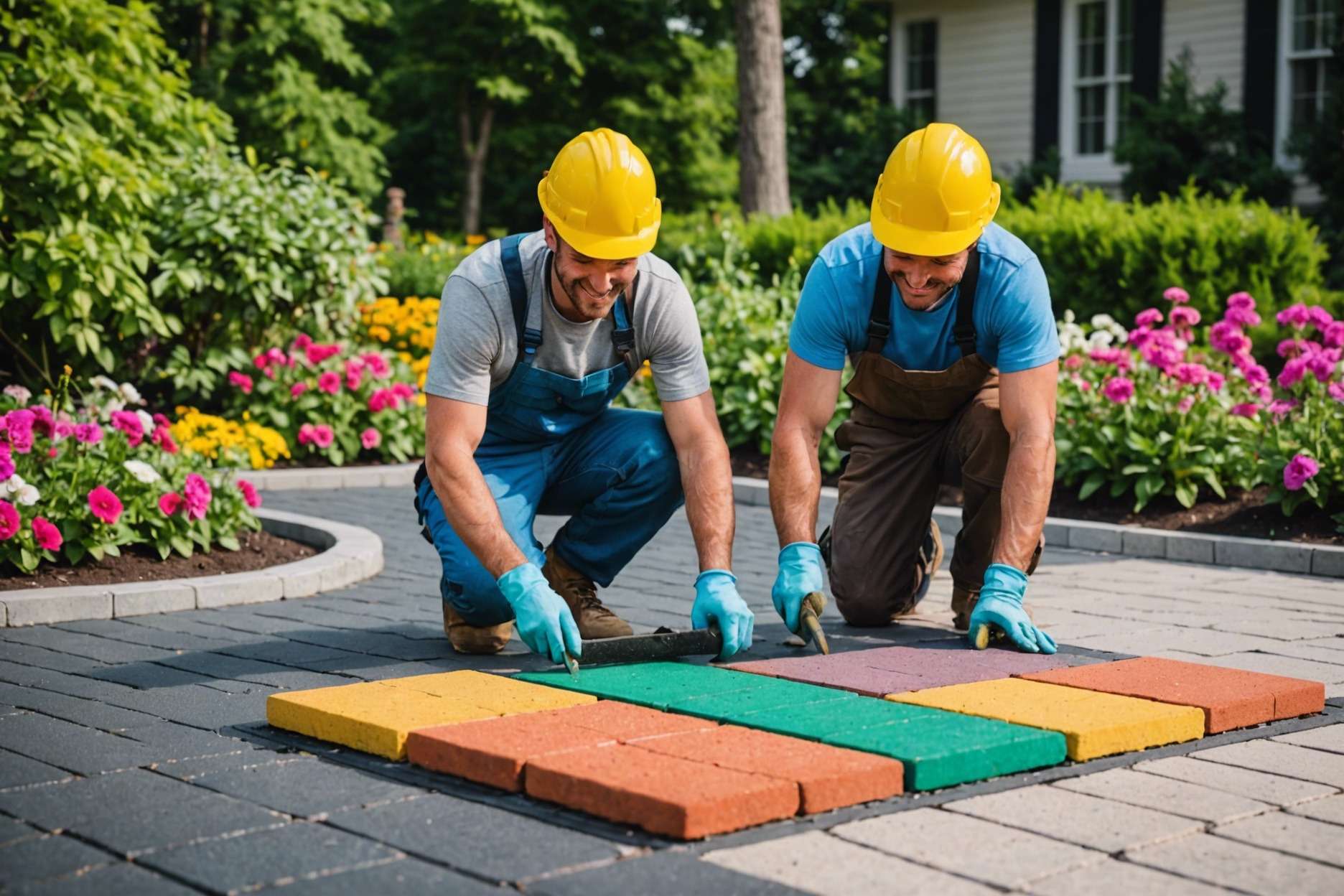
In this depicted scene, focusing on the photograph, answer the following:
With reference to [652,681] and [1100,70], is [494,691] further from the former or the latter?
[1100,70]

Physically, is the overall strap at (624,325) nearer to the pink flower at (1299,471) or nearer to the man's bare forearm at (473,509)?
the man's bare forearm at (473,509)

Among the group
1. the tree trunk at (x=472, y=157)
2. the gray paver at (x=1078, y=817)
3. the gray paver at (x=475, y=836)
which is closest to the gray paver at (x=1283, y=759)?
the gray paver at (x=1078, y=817)

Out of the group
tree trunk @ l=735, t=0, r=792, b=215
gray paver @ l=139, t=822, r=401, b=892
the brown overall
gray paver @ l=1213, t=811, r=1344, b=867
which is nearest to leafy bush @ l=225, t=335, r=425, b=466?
the brown overall

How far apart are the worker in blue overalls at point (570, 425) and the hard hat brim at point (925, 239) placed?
2.13 ft

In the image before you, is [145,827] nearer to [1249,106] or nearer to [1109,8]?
[1249,106]

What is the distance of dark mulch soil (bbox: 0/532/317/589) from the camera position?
18.1ft

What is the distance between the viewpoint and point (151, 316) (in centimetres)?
827

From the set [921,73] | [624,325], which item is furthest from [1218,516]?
[921,73]

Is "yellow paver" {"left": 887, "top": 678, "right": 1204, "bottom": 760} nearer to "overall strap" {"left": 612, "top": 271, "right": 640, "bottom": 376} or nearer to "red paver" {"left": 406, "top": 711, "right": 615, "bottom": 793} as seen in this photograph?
"red paver" {"left": 406, "top": 711, "right": 615, "bottom": 793}

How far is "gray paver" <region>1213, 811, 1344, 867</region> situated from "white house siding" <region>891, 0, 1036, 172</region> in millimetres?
16053

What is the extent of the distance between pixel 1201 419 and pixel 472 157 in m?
20.8

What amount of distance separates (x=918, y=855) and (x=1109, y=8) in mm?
16831

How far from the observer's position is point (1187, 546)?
6.81 metres

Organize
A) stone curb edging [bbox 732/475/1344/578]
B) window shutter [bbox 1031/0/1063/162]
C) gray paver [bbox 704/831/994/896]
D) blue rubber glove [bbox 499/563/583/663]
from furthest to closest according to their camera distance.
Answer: window shutter [bbox 1031/0/1063/162] → stone curb edging [bbox 732/475/1344/578] → blue rubber glove [bbox 499/563/583/663] → gray paver [bbox 704/831/994/896]
